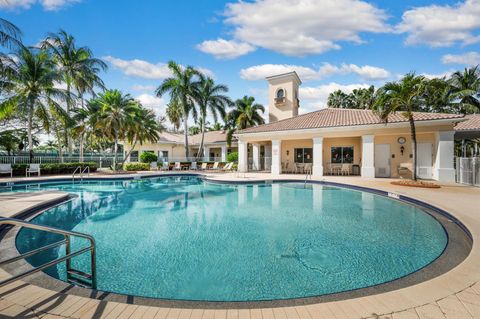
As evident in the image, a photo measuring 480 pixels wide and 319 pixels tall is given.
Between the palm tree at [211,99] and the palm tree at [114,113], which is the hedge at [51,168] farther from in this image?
the palm tree at [211,99]

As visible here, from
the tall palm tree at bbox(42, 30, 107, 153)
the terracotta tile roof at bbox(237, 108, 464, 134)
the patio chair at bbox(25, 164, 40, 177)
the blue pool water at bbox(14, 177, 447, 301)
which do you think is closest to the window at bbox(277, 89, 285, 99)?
the terracotta tile roof at bbox(237, 108, 464, 134)

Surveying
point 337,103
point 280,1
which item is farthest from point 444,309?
point 337,103

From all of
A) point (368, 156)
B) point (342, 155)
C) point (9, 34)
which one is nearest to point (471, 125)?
point (368, 156)

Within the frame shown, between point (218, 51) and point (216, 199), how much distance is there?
44.5 ft

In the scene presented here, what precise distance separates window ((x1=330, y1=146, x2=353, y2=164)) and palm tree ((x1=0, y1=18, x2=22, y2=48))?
20.2 metres

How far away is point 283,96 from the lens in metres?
26.2

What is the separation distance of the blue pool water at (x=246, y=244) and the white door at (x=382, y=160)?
26.3 feet

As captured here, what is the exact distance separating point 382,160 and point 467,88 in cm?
1860

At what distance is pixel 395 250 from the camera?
525 centimetres

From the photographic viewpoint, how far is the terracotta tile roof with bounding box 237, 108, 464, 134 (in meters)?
15.9

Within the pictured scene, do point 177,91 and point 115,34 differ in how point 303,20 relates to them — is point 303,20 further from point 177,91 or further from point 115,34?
point 177,91

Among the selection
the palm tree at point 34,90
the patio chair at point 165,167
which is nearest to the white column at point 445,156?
the patio chair at point 165,167

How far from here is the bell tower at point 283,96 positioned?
25.9 m

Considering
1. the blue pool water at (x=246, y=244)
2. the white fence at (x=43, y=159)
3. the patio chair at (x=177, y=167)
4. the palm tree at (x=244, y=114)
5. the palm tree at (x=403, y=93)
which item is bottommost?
the blue pool water at (x=246, y=244)
